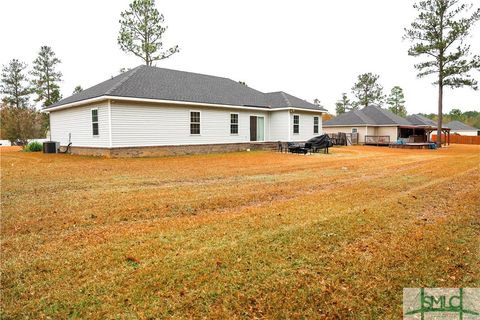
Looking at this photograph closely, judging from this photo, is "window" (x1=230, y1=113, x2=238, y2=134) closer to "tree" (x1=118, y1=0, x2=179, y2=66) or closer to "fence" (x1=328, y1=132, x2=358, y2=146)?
"fence" (x1=328, y1=132, x2=358, y2=146)

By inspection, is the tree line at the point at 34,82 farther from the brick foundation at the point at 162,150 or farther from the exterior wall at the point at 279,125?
the exterior wall at the point at 279,125

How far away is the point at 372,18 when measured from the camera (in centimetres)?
1612

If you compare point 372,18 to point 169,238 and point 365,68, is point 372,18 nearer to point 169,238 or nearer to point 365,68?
point 169,238

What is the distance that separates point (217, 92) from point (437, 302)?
19442 millimetres

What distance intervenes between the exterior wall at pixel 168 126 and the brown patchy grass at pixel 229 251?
8.78 m

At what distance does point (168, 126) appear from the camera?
16844 millimetres

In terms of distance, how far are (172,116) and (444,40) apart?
22.9 meters

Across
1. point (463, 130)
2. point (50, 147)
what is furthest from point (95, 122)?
point (463, 130)

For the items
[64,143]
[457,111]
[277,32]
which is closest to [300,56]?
[277,32]

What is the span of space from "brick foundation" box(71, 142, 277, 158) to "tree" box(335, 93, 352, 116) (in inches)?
1754

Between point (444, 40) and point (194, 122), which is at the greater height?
point (444, 40)

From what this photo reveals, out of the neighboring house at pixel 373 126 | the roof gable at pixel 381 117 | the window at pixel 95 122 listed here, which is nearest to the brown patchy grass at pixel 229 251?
the window at pixel 95 122

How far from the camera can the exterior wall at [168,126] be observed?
1505cm

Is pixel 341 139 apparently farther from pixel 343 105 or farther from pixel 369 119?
pixel 343 105
